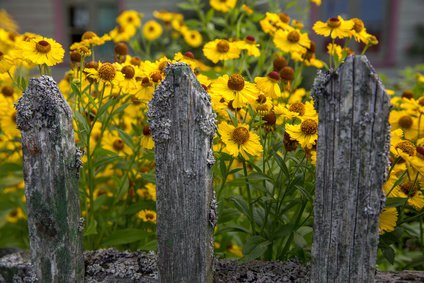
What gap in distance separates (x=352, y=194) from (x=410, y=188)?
386mm

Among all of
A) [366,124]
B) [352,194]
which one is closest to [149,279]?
[352,194]

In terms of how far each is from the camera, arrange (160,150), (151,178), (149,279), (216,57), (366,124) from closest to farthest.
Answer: (366,124) < (160,150) < (149,279) < (151,178) < (216,57)

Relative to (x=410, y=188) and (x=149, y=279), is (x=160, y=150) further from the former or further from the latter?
(x=410, y=188)

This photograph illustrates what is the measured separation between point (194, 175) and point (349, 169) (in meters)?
0.38

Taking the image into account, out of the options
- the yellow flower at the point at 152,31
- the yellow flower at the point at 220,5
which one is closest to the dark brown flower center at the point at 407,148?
the yellow flower at the point at 220,5

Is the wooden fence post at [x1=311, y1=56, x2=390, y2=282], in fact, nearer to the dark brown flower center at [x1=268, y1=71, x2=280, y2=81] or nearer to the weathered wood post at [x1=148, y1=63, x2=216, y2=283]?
the weathered wood post at [x1=148, y1=63, x2=216, y2=283]

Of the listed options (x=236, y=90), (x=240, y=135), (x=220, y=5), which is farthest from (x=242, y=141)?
(x=220, y=5)

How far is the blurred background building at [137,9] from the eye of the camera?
831 cm

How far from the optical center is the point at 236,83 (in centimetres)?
160

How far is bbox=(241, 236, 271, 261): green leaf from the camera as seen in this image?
1.60 m

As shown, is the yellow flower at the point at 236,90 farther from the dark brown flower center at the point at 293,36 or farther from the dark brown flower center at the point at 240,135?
the dark brown flower center at the point at 293,36

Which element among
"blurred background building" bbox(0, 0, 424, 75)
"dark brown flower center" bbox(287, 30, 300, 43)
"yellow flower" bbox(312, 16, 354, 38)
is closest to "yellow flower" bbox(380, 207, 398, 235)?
"yellow flower" bbox(312, 16, 354, 38)

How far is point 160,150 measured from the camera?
142 cm

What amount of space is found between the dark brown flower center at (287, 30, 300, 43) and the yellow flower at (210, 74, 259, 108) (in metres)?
0.58
